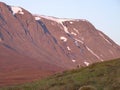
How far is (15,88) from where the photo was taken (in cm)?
2919

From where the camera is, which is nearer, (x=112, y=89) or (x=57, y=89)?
(x=112, y=89)

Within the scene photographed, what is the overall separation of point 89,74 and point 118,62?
4.06 meters

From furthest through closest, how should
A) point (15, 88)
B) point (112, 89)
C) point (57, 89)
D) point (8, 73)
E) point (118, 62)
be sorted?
point (8, 73), point (118, 62), point (15, 88), point (57, 89), point (112, 89)

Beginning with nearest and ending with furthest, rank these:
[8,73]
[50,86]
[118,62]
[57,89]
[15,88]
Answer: [57,89]
[50,86]
[15,88]
[118,62]
[8,73]

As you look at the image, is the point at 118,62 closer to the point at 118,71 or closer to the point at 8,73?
the point at 118,71

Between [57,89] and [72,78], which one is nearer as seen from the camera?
[57,89]

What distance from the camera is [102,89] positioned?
2394 cm

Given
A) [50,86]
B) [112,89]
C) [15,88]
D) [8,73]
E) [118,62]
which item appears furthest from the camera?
[8,73]

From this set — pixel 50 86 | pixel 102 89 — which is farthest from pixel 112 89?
pixel 50 86

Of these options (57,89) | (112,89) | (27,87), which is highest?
(27,87)

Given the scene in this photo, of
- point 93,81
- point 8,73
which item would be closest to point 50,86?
point 93,81

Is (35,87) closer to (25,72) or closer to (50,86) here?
(50,86)

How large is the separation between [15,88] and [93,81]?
6241mm

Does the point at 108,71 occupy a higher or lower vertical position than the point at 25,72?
lower
